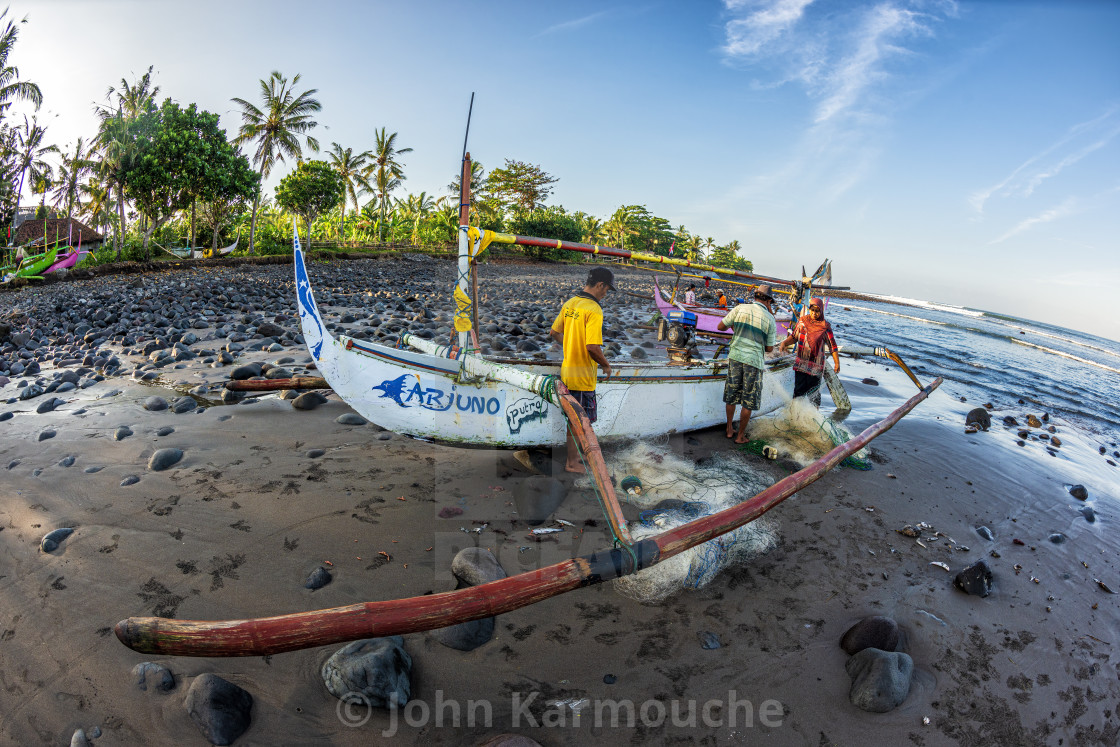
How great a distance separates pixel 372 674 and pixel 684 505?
2.92 metres

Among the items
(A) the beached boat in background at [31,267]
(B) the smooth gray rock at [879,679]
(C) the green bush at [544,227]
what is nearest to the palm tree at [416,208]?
(C) the green bush at [544,227]

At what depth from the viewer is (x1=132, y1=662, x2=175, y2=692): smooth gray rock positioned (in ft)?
7.98

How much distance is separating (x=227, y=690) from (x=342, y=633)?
3.52 feet

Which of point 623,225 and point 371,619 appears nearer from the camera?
point 371,619

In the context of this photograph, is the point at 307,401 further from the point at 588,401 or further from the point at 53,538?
the point at 588,401

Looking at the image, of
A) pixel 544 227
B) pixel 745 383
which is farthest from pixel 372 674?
pixel 544 227

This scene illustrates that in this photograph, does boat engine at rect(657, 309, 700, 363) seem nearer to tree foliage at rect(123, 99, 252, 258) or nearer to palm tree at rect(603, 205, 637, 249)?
tree foliage at rect(123, 99, 252, 258)

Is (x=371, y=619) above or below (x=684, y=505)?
above

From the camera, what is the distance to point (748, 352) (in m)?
6.07

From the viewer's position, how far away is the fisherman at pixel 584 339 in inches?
183

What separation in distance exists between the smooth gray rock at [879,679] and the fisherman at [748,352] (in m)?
3.53

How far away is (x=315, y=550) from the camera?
3.49 metres

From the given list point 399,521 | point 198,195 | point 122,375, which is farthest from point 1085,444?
point 198,195

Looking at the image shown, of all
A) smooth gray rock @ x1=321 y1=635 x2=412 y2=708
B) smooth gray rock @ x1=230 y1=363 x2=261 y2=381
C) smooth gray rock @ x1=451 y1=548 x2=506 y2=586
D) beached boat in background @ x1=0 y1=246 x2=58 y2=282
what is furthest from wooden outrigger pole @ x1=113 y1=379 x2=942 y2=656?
beached boat in background @ x1=0 y1=246 x2=58 y2=282
